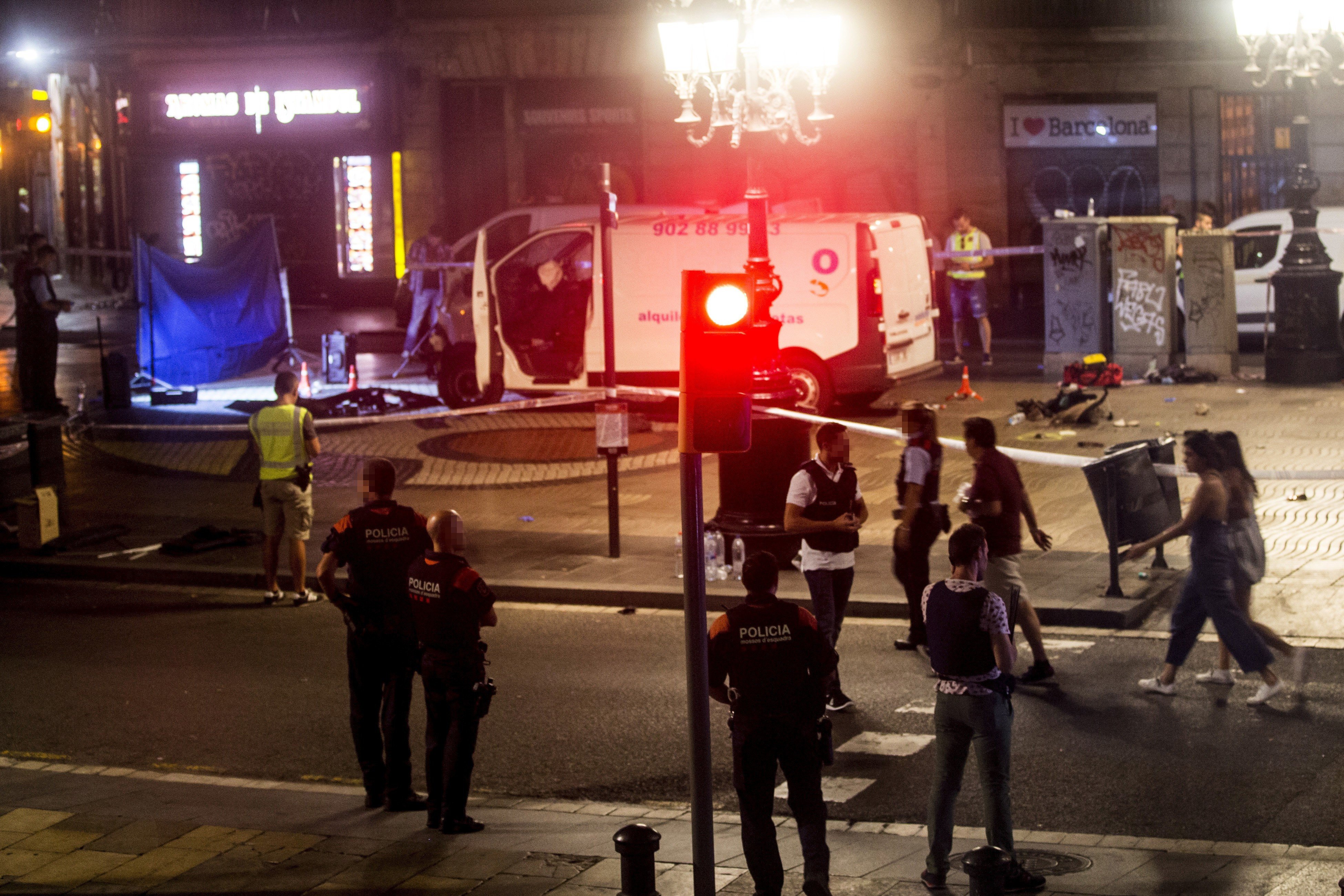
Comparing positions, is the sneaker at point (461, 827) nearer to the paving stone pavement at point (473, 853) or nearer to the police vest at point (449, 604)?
the paving stone pavement at point (473, 853)

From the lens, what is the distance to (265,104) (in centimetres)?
3181

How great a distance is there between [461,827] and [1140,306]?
15.8m

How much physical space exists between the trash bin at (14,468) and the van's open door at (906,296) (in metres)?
8.68

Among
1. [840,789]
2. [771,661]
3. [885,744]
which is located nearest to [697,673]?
[771,661]

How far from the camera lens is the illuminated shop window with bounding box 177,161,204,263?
106ft

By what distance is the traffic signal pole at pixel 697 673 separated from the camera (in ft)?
18.0

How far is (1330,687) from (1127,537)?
7.83 ft

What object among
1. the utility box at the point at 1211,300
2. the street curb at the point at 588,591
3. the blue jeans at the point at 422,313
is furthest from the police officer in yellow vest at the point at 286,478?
the utility box at the point at 1211,300

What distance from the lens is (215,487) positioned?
16141 millimetres

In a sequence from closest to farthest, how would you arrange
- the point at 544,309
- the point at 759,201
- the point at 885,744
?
1. the point at 885,744
2. the point at 759,201
3. the point at 544,309

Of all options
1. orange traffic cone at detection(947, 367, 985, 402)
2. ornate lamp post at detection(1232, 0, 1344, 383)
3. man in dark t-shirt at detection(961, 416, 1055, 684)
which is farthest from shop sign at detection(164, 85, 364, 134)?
man in dark t-shirt at detection(961, 416, 1055, 684)

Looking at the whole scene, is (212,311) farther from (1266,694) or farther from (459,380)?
(1266,694)

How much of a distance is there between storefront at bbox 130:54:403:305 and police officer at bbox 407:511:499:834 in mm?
24749

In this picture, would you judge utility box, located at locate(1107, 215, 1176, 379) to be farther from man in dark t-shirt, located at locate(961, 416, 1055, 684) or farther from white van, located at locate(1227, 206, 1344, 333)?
man in dark t-shirt, located at locate(961, 416, 1055, 684)
